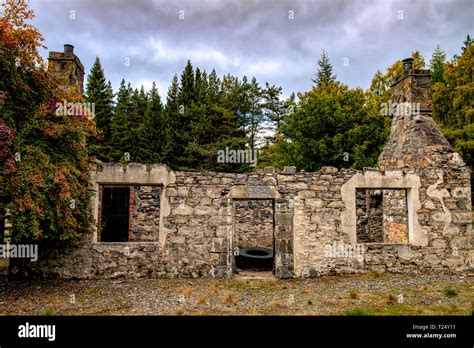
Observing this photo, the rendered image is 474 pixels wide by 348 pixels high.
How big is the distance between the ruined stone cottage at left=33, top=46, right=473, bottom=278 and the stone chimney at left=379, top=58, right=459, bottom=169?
0.31 feet

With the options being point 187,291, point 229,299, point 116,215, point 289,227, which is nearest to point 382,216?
point 289,227

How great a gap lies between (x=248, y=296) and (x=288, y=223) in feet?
6.97

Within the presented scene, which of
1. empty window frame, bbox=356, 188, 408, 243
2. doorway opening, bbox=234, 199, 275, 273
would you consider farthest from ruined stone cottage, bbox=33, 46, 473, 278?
doorway opening, bbox=234, 199, 275, 273

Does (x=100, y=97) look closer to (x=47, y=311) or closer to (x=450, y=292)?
(x=47, y=311)

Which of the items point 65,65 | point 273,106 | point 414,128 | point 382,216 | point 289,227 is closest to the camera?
point 289,227

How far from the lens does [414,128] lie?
28.0ft

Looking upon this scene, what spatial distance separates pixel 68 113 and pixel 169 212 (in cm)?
292

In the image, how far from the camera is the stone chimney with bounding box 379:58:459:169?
7883 millimetres

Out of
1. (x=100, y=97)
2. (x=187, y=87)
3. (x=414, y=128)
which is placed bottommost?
(x=414, y=128)

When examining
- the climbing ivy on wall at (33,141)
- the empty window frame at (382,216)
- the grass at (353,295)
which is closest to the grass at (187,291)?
the climbing ivy on wall at (33,141)

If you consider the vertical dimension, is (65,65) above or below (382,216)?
above

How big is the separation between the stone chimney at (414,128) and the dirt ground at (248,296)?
3004 millimetres
